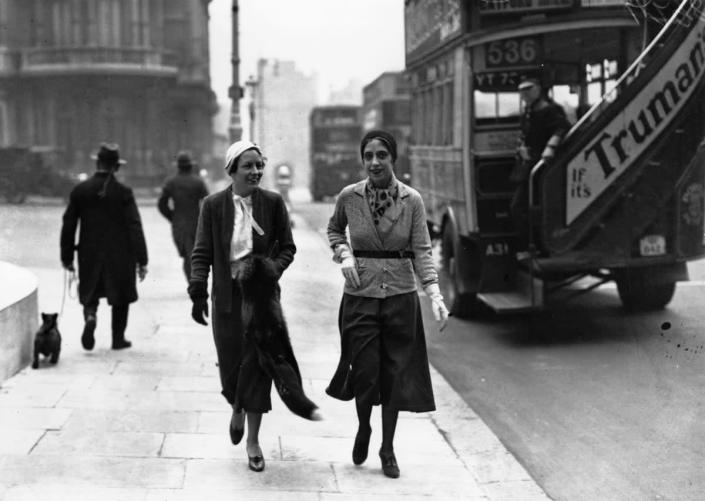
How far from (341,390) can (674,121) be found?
509cm

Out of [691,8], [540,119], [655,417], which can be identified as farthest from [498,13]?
[655,417]

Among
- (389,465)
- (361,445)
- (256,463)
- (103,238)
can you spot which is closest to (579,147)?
(103,238)

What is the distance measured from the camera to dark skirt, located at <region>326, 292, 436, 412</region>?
595 centimetres

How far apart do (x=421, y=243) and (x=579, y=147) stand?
443 cm

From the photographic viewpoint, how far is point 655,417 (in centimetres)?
742

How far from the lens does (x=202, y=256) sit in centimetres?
600

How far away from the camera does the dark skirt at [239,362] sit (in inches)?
234

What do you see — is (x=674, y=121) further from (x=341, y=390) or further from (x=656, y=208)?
(x=341, y=390)

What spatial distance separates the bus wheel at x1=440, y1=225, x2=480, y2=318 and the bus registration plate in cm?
227

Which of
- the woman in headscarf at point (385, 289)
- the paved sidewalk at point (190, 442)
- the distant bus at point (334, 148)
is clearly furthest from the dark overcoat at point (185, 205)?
the distant bus at point (334, 148)

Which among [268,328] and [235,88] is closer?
[268,328]

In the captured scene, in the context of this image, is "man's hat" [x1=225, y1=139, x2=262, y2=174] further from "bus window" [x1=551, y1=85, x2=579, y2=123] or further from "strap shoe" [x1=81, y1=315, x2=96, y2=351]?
"bus window" [x1=551, y1=85, x2=579, y2=123]

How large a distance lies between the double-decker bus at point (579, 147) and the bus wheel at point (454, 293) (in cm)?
2

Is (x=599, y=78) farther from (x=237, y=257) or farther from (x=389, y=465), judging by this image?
(x=389, y=465)
